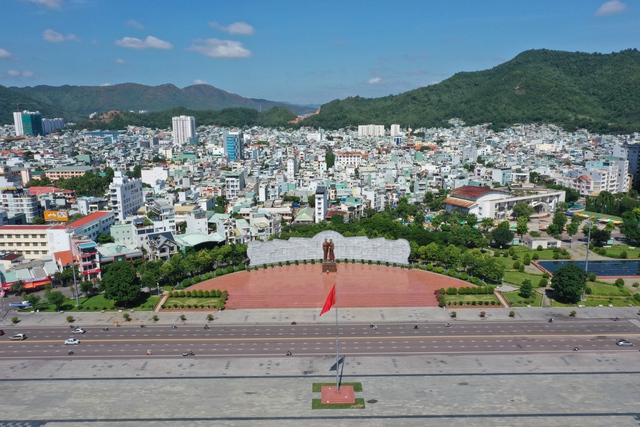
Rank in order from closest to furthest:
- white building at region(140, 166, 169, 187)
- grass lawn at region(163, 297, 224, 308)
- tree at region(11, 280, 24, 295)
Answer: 1. grass lawn at region(163, 297, 224, 308)
2. tree at region(11, 280, 24, 295)
3. white building at region(140, 166, 169, 187)

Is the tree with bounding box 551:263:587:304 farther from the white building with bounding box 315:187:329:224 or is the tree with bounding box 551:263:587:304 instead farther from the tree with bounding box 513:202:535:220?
the white building with bounding box 315:187:329:224

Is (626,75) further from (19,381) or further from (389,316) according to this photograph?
(19,381)

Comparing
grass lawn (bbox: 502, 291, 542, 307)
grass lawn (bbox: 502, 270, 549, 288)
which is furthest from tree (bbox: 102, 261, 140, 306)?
grass lawn (bbox: 502, 270, 549, 288)

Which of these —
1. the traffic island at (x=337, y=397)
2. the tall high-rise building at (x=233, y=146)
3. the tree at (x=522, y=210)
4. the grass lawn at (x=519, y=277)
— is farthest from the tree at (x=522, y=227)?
→ the tall high-rise building at (x=233, y=146)

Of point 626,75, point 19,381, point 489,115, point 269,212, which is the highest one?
point 626,75

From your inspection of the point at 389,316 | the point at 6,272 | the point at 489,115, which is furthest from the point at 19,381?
the point at 489,115
